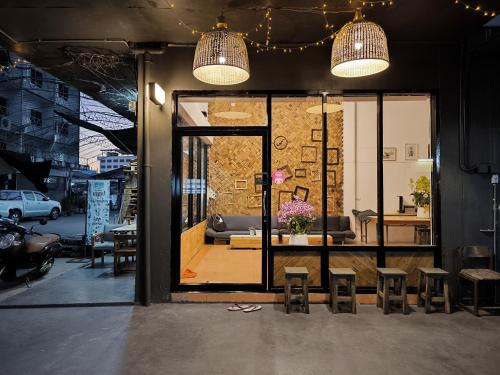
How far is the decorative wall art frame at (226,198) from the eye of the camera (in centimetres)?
897

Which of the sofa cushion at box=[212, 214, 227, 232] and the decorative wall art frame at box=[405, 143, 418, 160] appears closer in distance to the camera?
the decorative wall art frame at box=[405, 143, 418, 160]

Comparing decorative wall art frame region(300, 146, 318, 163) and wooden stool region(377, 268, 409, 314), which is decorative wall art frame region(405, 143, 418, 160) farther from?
wooden stool region(377, 268, 409, 314)

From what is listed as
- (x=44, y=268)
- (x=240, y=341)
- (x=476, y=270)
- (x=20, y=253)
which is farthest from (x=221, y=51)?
(x=44, y=268)

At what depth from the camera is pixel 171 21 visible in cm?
403

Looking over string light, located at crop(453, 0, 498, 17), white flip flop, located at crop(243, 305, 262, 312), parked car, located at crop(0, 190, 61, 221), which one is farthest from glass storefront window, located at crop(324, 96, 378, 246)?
parked car, located at crop(0, 190, 61, 221)

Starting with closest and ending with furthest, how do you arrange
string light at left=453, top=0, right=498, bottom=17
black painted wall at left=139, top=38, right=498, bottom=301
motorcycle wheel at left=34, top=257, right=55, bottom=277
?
string light at left=453, top=0, right=498, bottom=17 → black painted wall at left=139, top=38, right=498, bottom=301 → motorcycle wheel at left=34, top=257, right=55, bottom=277

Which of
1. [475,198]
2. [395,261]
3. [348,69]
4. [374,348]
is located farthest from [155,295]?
[475,198]

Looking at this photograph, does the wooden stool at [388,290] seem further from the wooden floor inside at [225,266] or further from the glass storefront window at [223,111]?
the glass storefront window at [223,111]

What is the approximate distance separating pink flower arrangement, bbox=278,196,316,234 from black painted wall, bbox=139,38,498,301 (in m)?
1.73

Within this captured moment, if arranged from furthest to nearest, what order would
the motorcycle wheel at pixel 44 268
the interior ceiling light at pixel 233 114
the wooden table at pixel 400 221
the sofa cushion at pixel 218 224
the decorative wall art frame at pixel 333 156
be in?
the sofa cushion at pixel 218 224, the decorative wall art frame at pixel 333 156, the motorcycle wheel at pixel 44 268, the interior ceiling light at pixel 233 114, the wooden table at pixel 400 221

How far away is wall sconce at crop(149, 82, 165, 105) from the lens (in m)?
4.18

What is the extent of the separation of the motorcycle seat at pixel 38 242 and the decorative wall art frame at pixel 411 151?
21.8 ft

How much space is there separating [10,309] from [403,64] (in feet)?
18.9

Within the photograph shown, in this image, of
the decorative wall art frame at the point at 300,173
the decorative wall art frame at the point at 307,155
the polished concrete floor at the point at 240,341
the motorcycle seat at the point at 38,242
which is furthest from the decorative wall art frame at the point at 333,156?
the motorcycle seat at the point at 38,242
